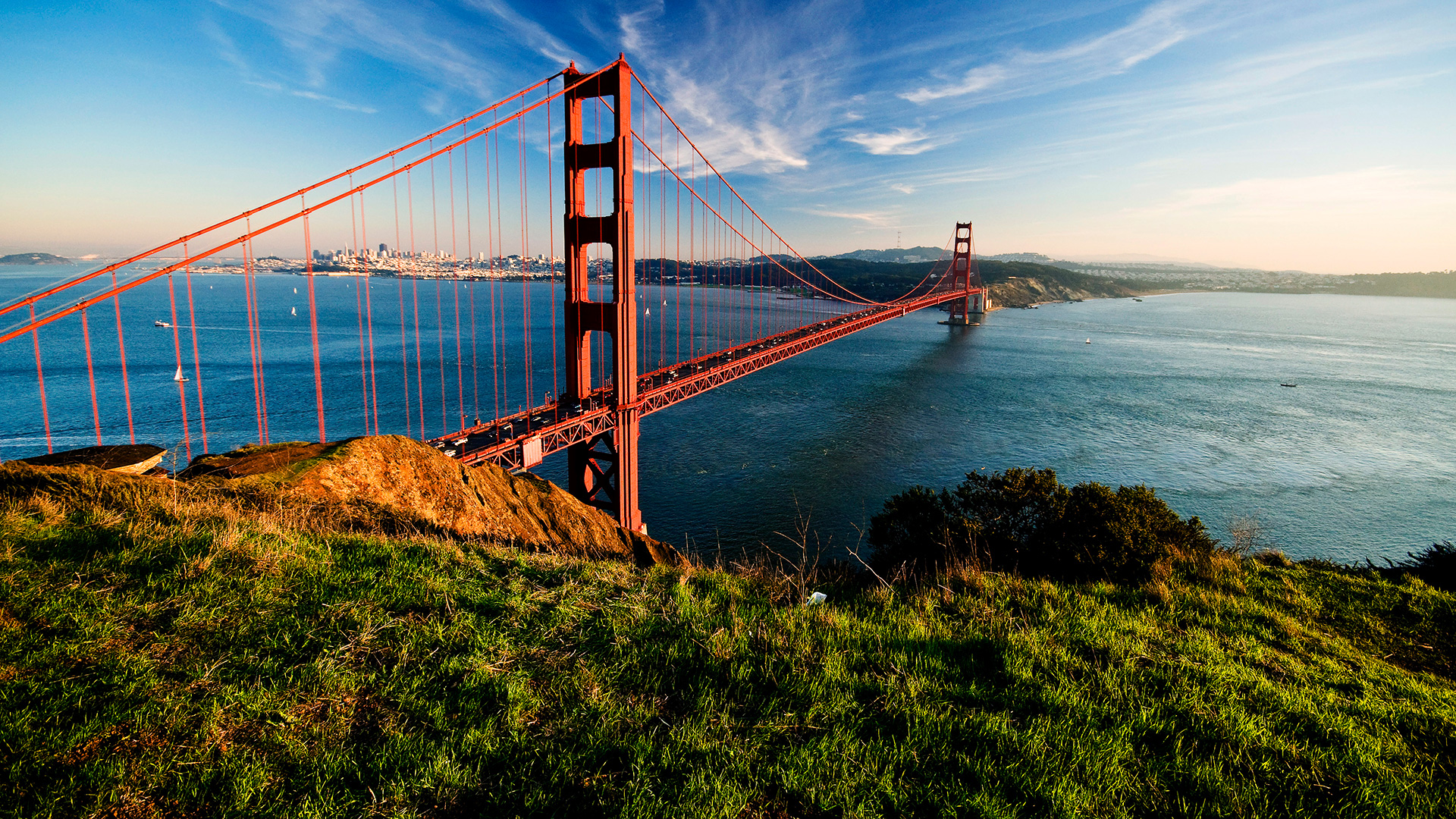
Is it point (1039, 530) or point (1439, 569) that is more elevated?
point (1439, 569)

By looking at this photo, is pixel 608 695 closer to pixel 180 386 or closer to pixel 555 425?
pixel 555 425

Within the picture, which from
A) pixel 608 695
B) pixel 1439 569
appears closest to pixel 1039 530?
pixel 1439 569

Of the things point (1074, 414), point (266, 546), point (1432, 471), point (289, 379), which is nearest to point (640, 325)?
point (289, 379)

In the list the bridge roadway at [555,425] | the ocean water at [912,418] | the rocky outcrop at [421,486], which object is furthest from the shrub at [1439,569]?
the bridge roadway at [555,425]

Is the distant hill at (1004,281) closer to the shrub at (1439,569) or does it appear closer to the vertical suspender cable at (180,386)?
the vertical suspender cable at (180,386)

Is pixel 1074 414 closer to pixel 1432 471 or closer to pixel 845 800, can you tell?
pixel 1432 471

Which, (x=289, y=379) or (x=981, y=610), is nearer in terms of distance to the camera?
(x=981, y=610)
